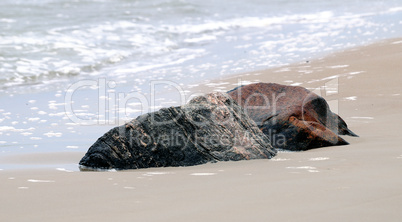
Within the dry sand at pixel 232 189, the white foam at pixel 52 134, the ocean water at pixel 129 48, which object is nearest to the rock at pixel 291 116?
the dry sand at pixel 232 189

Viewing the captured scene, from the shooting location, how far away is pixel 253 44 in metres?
10.1

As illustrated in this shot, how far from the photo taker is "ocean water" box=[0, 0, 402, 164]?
18.1 feet

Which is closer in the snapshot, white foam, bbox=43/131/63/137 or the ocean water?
white foam, bbox=43/131/63/137

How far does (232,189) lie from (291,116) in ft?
4.46

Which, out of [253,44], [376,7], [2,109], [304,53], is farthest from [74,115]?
[376,7]

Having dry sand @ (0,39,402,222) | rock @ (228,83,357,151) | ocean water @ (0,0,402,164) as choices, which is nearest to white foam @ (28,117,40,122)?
ocean water @ (0,0,402,164)

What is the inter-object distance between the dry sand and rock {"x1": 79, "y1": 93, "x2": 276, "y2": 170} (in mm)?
114

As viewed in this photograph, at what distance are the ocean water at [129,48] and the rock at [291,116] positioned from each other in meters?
1.30

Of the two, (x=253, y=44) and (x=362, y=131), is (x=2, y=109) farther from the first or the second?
Result: (x=253, y=44)

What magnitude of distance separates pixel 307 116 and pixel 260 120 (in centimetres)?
33

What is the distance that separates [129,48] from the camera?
35.2 ft

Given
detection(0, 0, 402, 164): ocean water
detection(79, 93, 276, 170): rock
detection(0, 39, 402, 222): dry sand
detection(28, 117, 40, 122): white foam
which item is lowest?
detection(0, 39, 402, 222): dry sand

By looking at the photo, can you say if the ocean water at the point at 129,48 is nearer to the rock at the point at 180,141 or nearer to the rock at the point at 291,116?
the rock at the point at 180,141

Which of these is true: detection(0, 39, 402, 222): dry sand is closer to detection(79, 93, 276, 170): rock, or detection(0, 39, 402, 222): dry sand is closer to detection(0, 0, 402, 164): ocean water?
detection(79, 93, 276, 170): rock
